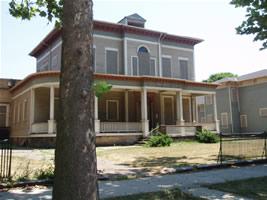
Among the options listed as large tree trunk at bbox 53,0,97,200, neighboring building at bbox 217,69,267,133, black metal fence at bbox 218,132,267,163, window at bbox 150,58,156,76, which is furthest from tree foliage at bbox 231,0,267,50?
neighboring building at bbox 217,69,267,133

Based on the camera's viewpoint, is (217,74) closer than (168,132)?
No

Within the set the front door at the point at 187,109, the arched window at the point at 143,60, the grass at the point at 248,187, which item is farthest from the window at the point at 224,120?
the grass at the point at 248,187

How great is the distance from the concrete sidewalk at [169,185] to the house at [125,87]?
39.8ft

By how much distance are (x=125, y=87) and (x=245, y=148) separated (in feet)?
35.3

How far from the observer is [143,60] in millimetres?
25391

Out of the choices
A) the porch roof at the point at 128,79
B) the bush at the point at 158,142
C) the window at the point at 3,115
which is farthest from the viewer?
the window at the point at 3,115

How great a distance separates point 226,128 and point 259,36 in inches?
1007

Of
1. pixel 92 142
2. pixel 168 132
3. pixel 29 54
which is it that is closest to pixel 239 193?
pixel 92 142

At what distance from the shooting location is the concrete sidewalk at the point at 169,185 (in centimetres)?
622

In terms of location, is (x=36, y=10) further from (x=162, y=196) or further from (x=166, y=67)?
(x=166, y=67)

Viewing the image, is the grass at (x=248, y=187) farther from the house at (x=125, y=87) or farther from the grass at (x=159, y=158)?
the house at (x=125, y=87)

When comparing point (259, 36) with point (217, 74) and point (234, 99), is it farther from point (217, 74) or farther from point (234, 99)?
point (217, 74)

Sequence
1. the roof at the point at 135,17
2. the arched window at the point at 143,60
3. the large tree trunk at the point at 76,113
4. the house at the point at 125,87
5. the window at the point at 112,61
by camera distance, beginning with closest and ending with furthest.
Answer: the large tree trunk at the point at 76,113 < the house at the point at 125,87 < the window at the point at 112,61 < the arched window at the point at 143,60 < the roof at the point at 135,17

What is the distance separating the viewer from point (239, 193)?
6.36 meters
